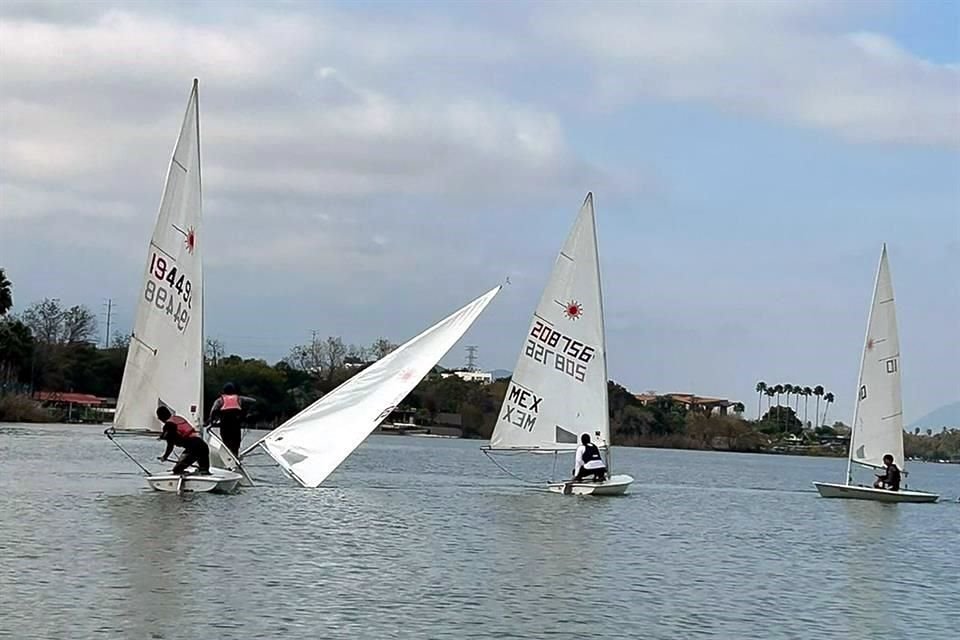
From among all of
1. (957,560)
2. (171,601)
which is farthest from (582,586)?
(957,560)

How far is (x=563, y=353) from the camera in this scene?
30.0 m

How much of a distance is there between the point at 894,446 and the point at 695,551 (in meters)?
14.5

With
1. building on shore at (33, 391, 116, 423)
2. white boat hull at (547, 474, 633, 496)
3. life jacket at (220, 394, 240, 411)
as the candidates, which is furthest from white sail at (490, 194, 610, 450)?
building on shore at (33, 391, 116, 423)

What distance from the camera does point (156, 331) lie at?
2344 cm

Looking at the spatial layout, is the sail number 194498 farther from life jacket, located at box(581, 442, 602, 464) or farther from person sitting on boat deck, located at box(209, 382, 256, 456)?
person sitting on boat deck, located at box(209, 382, 256, 456)

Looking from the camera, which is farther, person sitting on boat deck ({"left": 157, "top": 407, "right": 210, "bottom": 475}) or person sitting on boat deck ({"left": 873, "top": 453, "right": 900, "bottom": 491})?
person sitting on boat deck ({"left": 873, "top": 453, "right": 900, "bottom": 491})

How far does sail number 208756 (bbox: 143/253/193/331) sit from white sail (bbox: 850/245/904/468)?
657 inches

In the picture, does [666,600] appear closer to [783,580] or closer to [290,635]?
[783,580]

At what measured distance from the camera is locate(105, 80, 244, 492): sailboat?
2333cm

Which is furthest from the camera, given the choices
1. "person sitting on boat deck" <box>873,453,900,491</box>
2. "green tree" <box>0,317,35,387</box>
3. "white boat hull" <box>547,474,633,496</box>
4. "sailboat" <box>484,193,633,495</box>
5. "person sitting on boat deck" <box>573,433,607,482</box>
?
"green tree" <box>0,317,35,387</box>

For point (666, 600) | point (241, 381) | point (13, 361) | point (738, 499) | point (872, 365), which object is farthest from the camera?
point (241, 381)

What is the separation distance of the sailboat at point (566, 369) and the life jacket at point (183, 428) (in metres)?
8.18

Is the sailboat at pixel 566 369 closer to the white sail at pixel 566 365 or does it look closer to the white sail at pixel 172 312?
the white sail at pixel 566 365

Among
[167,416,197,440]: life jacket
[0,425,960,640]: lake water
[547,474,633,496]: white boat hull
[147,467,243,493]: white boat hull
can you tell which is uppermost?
[167,416,197,440]: life jacket
